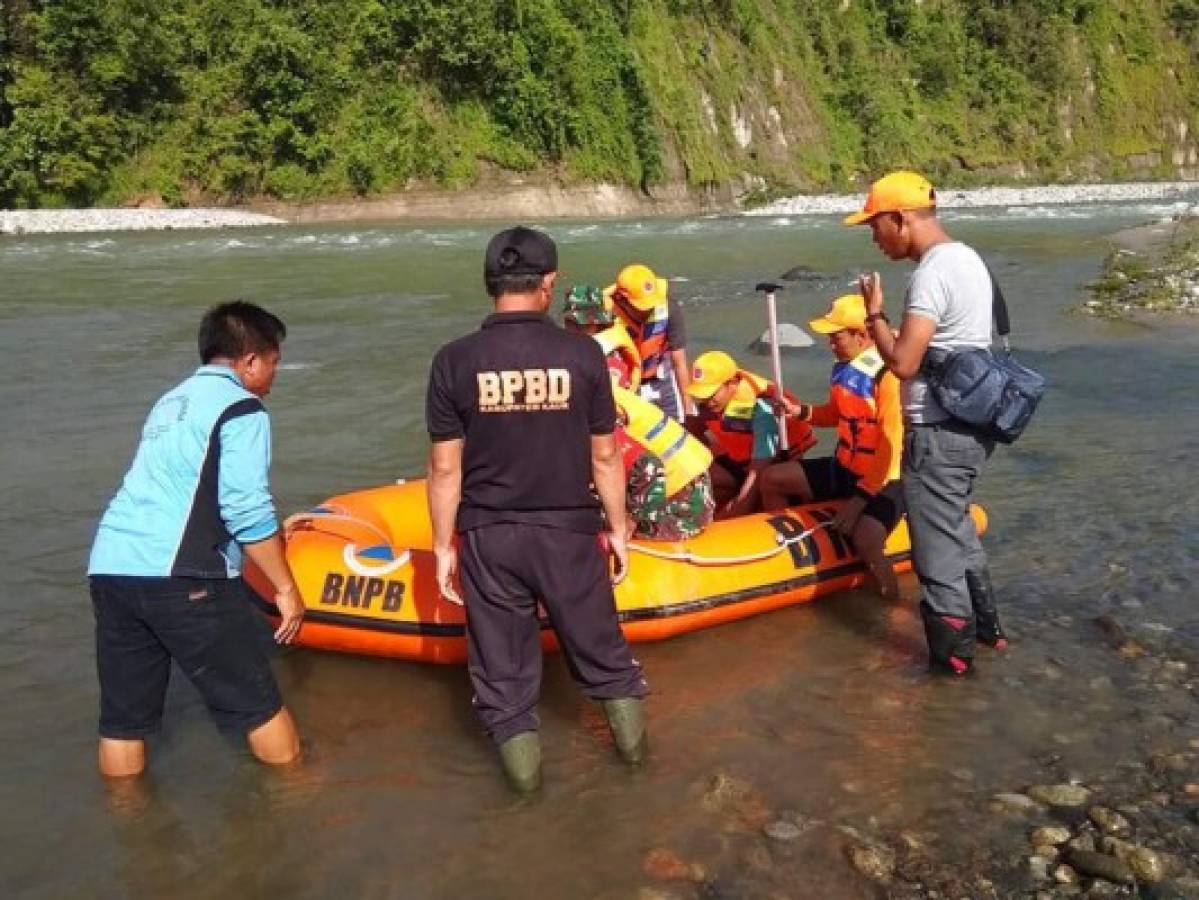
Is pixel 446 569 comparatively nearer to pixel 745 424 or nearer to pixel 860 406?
pixel 860 406

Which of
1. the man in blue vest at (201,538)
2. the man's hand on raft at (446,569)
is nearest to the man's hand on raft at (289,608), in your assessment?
the man in blue vest at (201,538)

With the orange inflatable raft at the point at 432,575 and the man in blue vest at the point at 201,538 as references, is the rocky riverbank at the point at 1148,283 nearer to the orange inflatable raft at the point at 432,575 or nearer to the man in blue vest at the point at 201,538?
the orange inflatable raft at the point at 432,575

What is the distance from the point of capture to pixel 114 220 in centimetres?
2950

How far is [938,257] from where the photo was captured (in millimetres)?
3840

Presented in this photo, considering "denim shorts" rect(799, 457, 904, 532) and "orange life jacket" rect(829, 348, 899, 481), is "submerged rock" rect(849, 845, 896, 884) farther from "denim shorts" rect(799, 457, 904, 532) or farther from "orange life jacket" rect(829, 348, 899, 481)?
"denim shorts" rect(799, 457, 904, 532)

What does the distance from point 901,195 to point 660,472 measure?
4.90 feet

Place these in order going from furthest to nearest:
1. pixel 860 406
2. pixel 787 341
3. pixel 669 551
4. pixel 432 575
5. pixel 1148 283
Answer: pixel 1148 283 < pixel 787 341 < pixel 860 406 < pixel 669 551 < pixel 432 575

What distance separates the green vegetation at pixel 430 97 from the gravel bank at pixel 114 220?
8.33 feet

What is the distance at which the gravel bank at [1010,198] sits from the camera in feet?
130

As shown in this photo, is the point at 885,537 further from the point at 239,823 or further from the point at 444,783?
the point at 239,823

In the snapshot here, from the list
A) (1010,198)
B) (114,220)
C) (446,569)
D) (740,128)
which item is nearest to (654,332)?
(446,569)

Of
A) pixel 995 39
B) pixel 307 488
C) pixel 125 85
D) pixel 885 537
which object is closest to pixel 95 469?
pixel 307 488

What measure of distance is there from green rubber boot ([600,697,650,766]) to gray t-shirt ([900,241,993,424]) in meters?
1.50

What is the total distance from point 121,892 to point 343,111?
114 feet
